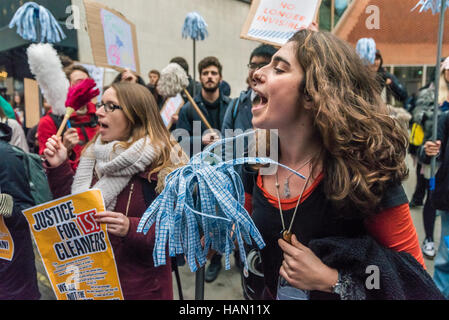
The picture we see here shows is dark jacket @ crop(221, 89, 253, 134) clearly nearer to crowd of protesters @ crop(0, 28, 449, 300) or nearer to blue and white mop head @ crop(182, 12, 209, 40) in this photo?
crowd of protesters @ crop(0, 28, 449, 300)

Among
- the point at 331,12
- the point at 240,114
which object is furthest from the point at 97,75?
the point at 331,12

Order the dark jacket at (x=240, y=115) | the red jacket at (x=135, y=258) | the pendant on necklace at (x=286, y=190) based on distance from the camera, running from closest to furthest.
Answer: the pendant on necklace at (x=286, y=190) → the red jacket at (x=135, y=258) → the dark jacket at (x=240, y=115)

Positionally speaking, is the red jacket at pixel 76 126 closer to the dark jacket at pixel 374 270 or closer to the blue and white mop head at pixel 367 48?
the dark jacket at pixel 374 270

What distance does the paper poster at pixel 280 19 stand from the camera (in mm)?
2299

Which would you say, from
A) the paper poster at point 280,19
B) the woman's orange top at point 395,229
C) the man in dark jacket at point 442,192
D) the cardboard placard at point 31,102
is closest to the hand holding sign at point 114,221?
the woman's orange top at point 395,229

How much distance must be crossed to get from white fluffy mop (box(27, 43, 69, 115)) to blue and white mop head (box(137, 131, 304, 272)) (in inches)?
62.9

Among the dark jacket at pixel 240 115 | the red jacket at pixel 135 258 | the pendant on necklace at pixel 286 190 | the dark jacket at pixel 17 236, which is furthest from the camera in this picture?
the dark jacket at pixel 240 115

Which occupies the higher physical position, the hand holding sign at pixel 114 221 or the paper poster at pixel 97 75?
the paper poster at pixel 97 75

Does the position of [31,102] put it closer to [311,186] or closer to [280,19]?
[280,19]

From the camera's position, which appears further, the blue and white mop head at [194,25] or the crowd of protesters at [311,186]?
the blue and white mop head at [194,25]

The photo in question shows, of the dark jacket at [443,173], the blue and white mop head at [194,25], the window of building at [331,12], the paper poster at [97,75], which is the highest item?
the blue and white mop head at [194,25]

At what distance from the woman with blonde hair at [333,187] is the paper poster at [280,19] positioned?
126cm

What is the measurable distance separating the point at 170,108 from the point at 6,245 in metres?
1.85

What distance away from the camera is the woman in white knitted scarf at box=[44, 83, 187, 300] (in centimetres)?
161
